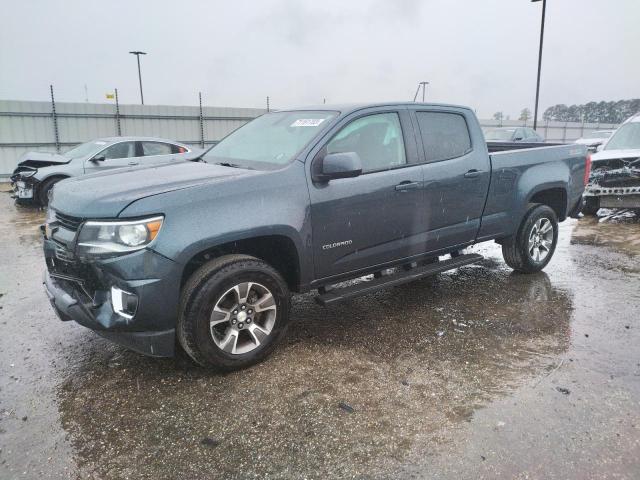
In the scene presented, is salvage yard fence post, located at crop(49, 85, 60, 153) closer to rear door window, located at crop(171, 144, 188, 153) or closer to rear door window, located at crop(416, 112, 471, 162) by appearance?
rear door window, located at crop(171, 144, 188, 153)

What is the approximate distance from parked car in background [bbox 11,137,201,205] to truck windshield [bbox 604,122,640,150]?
8.81 m

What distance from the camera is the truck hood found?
9.83ft

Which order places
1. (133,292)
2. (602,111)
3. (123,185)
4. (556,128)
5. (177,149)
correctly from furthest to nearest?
(602,111), (556,128), (177,149), (123,185), (133,292)

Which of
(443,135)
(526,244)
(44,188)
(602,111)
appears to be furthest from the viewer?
(602,111)

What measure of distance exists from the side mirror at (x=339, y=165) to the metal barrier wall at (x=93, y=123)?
1744cm

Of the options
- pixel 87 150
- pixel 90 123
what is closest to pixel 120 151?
pixel 87 150

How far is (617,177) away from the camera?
8.70 m

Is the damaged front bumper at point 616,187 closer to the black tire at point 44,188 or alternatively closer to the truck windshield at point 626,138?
the truck windshield at point 626,138

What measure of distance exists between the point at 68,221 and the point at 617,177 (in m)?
9.01

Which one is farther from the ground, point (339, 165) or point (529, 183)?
point (339, 165)

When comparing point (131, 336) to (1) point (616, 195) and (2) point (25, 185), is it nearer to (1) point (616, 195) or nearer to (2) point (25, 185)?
(1) point (616, 195)

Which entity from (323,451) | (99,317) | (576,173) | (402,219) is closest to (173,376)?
(99,317)

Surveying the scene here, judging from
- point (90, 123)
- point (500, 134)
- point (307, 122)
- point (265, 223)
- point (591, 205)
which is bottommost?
point (591, 205)

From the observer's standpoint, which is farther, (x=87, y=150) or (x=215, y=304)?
(x=87, y=150)
